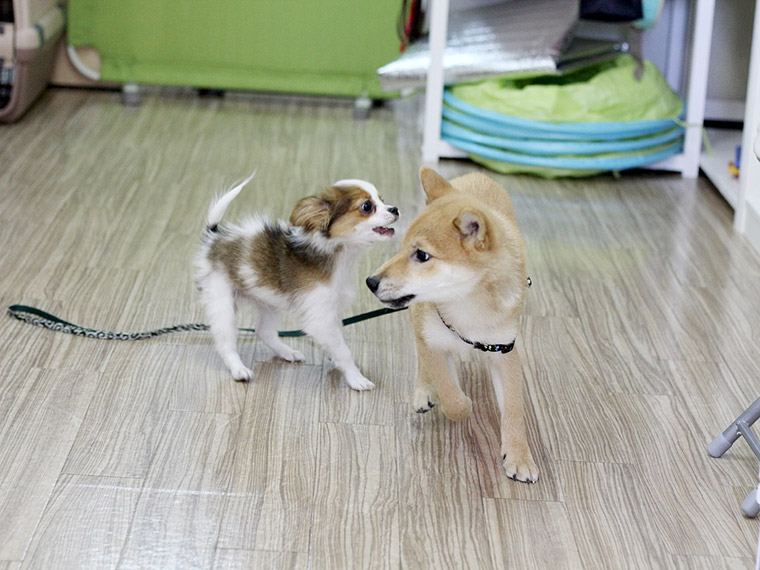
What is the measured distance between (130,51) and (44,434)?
3015mm

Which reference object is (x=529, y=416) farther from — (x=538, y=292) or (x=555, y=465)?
(x=538, y=292)

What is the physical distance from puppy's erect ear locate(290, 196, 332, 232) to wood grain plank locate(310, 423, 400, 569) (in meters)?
0.42

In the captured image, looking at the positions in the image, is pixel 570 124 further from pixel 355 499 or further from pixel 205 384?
pixel 355 499

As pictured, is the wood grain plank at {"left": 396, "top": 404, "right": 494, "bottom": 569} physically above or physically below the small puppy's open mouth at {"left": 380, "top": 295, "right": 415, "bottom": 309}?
below

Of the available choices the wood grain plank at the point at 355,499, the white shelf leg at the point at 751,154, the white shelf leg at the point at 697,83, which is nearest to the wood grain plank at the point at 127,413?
the wood grain plank at the point at 355,499

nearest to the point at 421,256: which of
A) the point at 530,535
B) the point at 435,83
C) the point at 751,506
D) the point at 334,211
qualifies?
the point at 334,211

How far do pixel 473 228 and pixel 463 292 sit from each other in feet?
0.44

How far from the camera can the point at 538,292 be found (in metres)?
2.85

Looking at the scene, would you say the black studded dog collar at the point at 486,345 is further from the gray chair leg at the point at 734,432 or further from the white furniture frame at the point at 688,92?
the white furniture frame at the point at 688,92

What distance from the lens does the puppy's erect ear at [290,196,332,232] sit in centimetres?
212

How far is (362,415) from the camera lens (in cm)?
215

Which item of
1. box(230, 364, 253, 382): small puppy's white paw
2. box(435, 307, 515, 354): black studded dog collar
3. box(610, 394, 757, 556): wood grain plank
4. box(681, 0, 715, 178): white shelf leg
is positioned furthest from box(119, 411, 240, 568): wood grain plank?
box(681, 0, 715, 178): white shelf leg

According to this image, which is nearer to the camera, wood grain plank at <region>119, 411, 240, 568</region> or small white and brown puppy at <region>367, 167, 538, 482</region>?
wood grain plank at <region>119, 411, 240, 568</region>

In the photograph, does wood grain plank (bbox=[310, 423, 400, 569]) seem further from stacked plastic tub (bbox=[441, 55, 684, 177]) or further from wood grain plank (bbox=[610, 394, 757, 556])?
stacked plastic tub (bbox=[441, 55, 684, 177])
